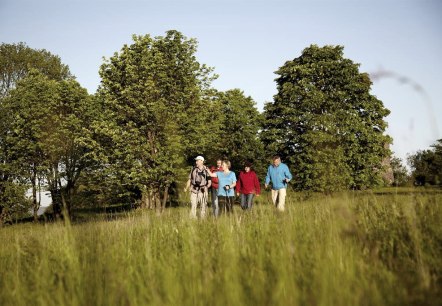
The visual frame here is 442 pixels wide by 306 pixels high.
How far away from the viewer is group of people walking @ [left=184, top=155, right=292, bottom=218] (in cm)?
1288

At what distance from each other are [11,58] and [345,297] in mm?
39574

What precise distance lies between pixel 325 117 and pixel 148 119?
1251cm

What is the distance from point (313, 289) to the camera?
107 inches

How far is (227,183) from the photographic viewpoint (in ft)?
45.2

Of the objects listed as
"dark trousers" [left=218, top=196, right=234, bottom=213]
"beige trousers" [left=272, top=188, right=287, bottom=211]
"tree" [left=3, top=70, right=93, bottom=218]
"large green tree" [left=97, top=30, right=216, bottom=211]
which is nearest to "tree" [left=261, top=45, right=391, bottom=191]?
"large green tree" [left=97, top=30, right=216, bottom=211]

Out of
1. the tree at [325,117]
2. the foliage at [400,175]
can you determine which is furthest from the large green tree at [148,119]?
the foliage at [400,175]

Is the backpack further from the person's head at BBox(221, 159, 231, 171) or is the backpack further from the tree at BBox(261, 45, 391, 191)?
the tree at BBox(261, 45, 391, 191)

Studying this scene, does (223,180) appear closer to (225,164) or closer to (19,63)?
(225,164)

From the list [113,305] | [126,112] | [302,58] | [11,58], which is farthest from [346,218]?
[11,58]

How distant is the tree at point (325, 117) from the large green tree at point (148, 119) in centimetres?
707

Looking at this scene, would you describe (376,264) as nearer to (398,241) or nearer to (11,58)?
(398,241)

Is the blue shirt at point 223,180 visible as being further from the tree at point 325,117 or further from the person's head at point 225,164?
the tree at point 325,117

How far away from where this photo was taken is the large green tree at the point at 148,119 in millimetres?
21719

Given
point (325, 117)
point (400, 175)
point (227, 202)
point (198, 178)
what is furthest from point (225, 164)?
point (325, 117)
